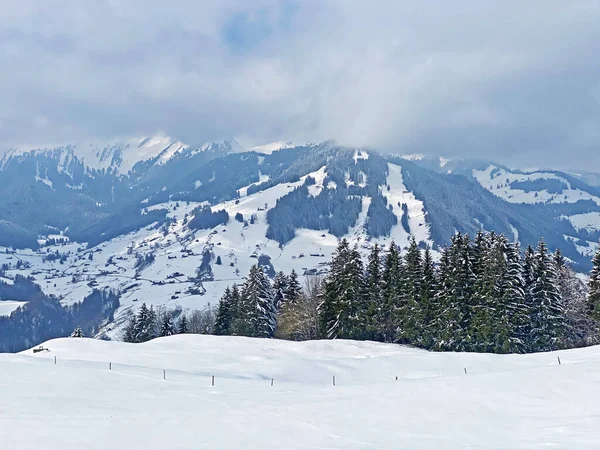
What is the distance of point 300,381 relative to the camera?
1470 inches

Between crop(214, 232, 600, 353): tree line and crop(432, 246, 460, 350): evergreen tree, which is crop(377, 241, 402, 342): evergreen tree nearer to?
crop(214, 232, 600, 353): tree line

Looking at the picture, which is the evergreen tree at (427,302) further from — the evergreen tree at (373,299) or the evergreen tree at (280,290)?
the evergreen tree at (280,290)

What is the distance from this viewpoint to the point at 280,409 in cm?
2245

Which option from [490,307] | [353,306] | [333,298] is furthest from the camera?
[333,298]

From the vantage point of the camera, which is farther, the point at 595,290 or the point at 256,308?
the point at 256,308

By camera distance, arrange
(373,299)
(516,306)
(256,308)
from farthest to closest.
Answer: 1. (256,308)
2. (373,299)
3. (516,306)

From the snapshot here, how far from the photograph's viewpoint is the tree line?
5688 cm

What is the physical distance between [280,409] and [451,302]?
4121 cm

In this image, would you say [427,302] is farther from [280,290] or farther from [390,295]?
[280,290]

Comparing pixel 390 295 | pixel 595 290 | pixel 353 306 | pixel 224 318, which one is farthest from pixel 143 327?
pixel 595 290

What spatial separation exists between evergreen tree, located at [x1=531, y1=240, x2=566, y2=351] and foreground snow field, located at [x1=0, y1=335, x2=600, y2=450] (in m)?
19.0

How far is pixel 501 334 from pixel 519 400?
33.3 m

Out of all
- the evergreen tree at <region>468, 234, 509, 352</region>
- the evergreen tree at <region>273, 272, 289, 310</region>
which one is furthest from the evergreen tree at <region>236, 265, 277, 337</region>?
the evergreen tree at <region>468, 234, 509, 352</region>

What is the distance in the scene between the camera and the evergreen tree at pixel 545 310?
5694 centimetres
